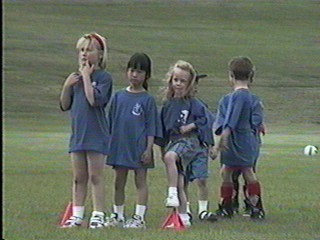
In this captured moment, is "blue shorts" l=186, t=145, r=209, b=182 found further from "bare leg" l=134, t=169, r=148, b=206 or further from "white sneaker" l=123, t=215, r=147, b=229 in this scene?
"white sneaker" l=123, t=215, r=147, b=229

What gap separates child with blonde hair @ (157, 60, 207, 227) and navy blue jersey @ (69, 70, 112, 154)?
2.52 feet

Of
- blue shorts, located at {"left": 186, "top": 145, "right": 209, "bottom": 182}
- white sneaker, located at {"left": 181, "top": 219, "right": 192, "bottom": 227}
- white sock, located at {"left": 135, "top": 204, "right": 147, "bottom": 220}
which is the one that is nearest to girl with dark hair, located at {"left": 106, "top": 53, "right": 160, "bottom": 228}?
white sock, located at {"left": 135, "top": 204, "right": 147, "bottom": 220}

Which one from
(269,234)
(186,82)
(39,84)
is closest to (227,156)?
(186,82)

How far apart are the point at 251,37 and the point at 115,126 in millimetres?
55583

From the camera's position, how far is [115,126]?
9.37 m

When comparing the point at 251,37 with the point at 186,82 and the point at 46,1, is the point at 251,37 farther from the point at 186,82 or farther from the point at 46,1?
the point at 186,82

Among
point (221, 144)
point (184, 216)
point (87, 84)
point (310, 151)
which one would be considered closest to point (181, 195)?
point (184, 216)

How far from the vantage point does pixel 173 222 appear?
897 centimetres

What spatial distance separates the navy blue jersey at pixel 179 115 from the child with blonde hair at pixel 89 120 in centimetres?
78

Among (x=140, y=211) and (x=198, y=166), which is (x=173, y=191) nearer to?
(x=140, y=211)

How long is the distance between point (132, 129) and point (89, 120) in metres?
0.53

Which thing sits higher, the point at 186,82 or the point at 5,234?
the point at 186,82

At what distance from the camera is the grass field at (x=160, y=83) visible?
968 cm

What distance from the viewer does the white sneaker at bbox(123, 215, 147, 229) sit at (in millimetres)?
9000
